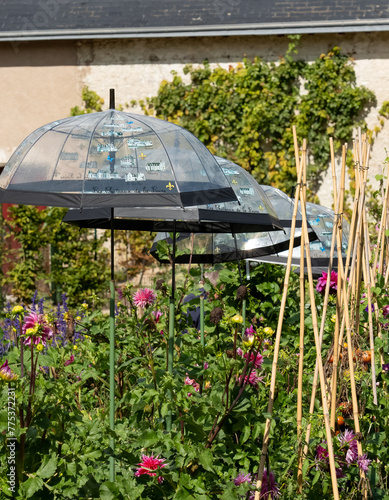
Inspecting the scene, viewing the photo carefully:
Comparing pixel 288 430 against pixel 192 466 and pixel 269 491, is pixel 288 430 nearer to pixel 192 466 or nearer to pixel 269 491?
pixel 269 491

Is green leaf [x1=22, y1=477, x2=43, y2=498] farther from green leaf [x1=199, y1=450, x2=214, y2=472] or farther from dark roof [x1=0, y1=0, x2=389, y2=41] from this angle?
dark roof [x1=0, y1=0, x2=389, y2=41]

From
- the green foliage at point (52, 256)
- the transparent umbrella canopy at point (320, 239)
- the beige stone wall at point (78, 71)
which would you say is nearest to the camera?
the transparent umbrella canopy at point (320, 239)

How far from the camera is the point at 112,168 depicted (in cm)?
250

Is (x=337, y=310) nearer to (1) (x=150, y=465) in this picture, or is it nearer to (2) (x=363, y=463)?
(2) (x=363, y=463)

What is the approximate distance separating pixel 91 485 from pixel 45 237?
725 centimetres

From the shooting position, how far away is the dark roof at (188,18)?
380 inches

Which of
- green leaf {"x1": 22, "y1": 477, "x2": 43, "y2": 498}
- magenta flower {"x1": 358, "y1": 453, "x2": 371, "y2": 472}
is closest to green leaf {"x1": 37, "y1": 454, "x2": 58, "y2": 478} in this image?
green leaf {"x1": 22, "y1": 477, "x2": 43, "y2": 498}

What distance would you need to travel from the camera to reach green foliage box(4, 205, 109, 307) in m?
9.12

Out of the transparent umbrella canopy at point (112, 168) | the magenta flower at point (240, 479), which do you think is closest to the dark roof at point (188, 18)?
the transparent umbrella canopy at point (112, 168)

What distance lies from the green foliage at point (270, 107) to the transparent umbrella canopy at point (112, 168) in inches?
287

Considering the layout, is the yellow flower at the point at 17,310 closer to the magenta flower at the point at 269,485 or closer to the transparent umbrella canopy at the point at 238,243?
the magenta flower at the point at 269,485

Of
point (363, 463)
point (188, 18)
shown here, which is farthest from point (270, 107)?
point (363, 463)

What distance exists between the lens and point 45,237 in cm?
931

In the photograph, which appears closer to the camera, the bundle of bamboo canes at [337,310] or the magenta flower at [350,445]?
the bundle of bamboo canes at [337,310]
